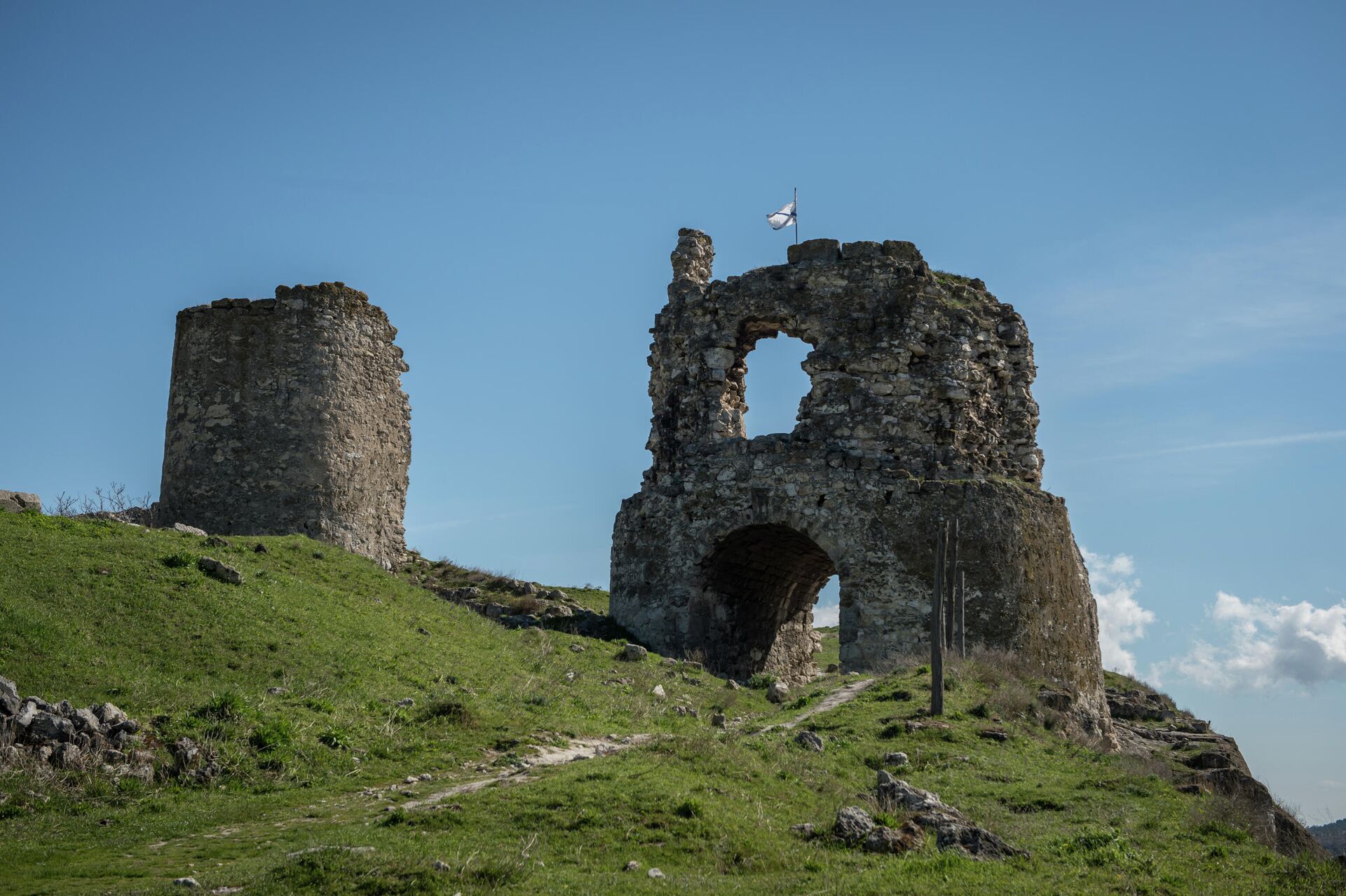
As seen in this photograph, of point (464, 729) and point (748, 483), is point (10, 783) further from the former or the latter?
point (748, 483)

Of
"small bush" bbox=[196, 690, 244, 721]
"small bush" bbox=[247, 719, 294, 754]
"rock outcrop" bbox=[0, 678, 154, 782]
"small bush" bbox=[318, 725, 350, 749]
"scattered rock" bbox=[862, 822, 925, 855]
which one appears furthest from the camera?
"small bush" bbox=[318, 725, 350, 749]

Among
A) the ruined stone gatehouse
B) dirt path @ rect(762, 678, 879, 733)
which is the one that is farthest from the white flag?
dirt path @ rect(762, 678, 879, 733)

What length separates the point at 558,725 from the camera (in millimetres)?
15219

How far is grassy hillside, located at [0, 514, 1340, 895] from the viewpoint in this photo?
942cm

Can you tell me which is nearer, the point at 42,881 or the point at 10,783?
the point at 42,881

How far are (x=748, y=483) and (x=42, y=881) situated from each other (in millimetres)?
14932

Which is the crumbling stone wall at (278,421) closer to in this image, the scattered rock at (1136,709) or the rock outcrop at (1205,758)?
the rock outcrop at (1205,758)

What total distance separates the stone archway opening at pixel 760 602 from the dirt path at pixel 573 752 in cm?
462

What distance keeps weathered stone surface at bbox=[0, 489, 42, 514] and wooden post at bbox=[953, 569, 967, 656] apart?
13507 mm

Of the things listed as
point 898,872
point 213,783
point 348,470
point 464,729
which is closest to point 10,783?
point 213,783

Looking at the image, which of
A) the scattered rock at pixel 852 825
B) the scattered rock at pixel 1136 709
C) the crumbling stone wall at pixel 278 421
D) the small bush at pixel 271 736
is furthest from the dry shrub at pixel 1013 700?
the crumbling stone wall at pixel 278 421

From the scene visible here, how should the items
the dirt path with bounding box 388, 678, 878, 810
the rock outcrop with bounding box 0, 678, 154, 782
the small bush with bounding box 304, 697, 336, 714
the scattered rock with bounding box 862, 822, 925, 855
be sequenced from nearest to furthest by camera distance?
1. the scattered rock with bounding box 862, 822, 925, 855
2. the rock outcrop with bounding box 0, 678, 154, 782
3. the dirt path with bounding box 388, 678, 878, 810
4. the small bush with bounding box 304, 697, 336, 714

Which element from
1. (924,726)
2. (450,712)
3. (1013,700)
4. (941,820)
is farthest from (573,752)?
(1013,700)

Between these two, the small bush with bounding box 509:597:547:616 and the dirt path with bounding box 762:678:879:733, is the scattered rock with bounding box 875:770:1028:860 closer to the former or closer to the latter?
the dirt path with bounding box 762:678:879:733
